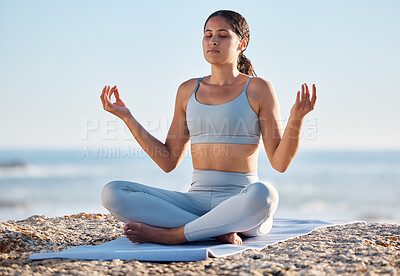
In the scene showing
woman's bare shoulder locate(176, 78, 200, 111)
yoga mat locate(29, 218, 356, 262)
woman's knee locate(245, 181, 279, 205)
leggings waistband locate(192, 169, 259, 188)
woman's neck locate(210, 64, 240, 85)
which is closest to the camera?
yoga mat locate(29, 218, 356, 262)

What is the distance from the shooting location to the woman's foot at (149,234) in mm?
3002

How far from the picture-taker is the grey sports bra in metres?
3.39

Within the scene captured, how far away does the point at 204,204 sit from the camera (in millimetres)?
3342

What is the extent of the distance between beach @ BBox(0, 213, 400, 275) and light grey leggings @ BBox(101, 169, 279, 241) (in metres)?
0.23

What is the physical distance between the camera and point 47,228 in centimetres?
374

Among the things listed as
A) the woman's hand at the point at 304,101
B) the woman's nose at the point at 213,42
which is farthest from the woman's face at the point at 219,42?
the woman's hand at the point at 304,101

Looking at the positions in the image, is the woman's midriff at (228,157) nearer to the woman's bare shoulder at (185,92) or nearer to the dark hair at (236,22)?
the woman's bare shoulder at (185,92)

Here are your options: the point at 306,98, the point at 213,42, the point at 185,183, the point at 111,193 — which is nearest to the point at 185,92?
the point at 213,42

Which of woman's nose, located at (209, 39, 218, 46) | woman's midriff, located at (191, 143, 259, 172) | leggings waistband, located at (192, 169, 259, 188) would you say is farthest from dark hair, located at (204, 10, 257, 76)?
leggings waistband, located at (192, 169, 259, 188)

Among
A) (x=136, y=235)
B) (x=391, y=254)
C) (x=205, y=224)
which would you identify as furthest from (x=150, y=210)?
(x=391, y=254)

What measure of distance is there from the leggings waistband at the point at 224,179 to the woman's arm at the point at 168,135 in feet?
1.28

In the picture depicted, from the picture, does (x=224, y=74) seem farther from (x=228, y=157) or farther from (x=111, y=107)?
(x=111, y=107)

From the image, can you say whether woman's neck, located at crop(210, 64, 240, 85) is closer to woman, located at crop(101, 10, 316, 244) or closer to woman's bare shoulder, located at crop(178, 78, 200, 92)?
woman, located at crop(101, 10, 316, 244)

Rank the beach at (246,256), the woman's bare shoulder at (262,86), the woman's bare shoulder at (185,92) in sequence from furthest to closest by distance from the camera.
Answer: the woman's bare shoulder at (185,92)
the woman's bare shoulder at (262,86)
the beach at (246,256)
